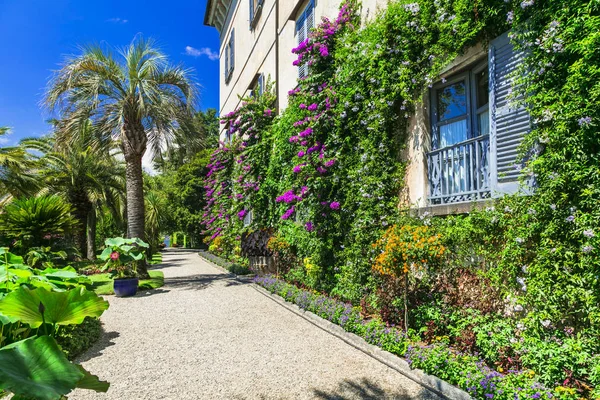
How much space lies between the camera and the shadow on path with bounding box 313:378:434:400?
369 centimetres

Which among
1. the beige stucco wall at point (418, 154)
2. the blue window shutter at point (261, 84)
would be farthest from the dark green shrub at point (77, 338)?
the blue window shutter at point (261, 84)

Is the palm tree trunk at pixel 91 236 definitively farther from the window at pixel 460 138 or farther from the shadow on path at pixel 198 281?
the window at pixel 460 138

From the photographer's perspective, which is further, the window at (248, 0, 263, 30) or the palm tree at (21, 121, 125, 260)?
the palm tree at (21, 121, 125, 260)

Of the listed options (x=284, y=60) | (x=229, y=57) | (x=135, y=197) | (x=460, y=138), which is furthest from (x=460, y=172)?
(x=229, y=57)

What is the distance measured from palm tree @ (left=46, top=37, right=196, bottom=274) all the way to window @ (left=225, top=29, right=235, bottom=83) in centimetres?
907

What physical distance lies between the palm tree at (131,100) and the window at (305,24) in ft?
13.3

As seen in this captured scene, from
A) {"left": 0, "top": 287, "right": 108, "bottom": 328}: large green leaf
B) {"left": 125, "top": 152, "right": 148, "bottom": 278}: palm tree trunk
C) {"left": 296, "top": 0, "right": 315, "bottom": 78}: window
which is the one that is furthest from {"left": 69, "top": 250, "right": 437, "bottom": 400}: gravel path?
{"left": 296, "top": 0, "right": 315, "bottom": 78}: window

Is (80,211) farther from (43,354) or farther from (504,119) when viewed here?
(504,119)

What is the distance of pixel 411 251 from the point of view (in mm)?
4793

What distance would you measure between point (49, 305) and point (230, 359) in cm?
297

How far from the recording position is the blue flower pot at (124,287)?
9.81 meters

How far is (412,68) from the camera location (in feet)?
19.6

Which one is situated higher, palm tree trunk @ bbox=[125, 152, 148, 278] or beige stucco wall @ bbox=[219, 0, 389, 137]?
beige stucco wall @ bbox=[219, 0, 389, 137]

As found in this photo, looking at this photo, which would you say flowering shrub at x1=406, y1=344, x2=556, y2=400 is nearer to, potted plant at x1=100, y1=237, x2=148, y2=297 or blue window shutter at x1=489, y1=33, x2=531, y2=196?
blue window shutter at x1=489, y1=33, x2=531, y2=196
